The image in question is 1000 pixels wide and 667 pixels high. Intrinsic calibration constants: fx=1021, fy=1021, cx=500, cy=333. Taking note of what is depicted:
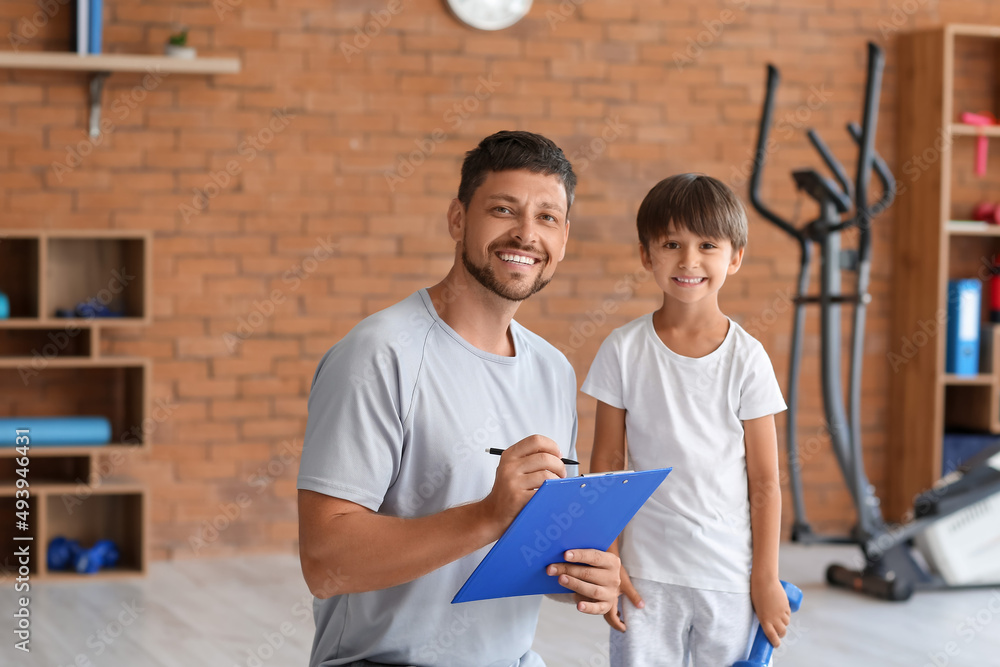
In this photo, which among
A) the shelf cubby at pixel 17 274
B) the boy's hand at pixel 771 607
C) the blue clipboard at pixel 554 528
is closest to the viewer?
the blue clipboard at pixel 554 528

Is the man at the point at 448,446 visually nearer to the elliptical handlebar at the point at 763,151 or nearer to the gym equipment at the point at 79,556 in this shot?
the elliptical handlebar at the point at 763,151

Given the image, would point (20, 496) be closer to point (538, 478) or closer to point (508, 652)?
point (508, 652)

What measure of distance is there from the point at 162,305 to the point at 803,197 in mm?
2787

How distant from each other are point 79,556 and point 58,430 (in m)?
0.49

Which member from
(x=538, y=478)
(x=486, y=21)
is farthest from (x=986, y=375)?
(x=538, y=478)

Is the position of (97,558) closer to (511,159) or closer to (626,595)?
(626,595)

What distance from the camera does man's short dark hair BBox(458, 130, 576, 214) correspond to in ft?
5.04

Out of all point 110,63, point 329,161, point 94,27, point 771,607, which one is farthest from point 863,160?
point 94,27

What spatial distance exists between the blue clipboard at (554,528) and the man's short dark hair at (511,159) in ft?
1.64

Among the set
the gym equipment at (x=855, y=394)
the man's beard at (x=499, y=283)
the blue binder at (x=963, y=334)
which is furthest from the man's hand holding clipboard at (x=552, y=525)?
the blue binder at (x=963, y=334)

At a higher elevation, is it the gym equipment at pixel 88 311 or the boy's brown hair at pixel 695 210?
the boy's brown hair at pixel 695 210

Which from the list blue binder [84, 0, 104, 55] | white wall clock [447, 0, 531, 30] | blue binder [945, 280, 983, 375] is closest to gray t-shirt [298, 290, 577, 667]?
blue binder [84, 0, 104, 55]

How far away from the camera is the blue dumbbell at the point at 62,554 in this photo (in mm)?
3750

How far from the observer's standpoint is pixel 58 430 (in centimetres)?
362
